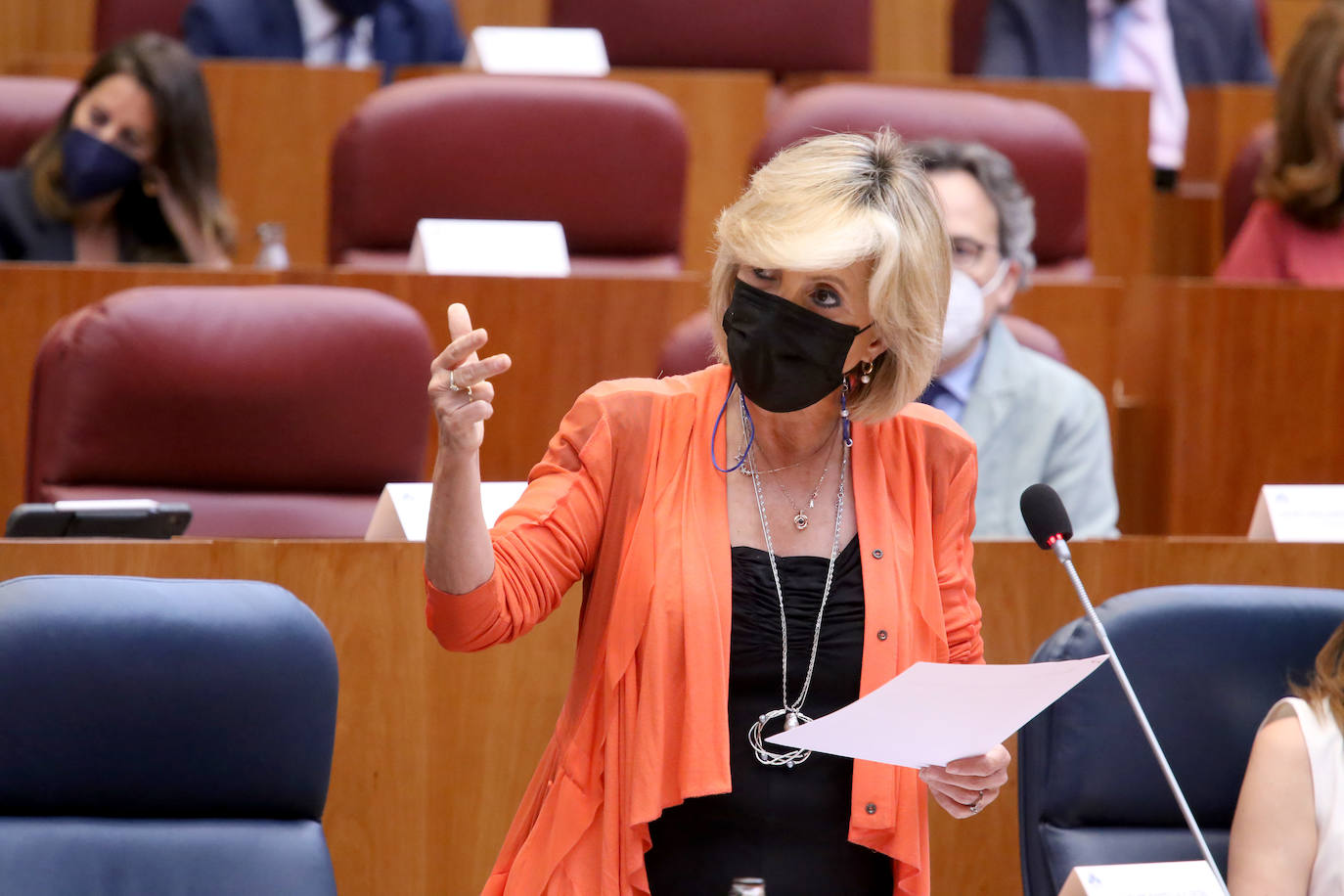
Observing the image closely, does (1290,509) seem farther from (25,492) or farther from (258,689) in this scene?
(25,492)

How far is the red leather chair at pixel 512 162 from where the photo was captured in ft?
8.46

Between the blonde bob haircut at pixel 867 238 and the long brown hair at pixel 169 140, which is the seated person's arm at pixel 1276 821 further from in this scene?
the long brown hair at pixel 169 140

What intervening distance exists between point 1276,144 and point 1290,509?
4.05 feet

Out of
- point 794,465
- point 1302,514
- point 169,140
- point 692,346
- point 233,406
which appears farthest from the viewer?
point 169,140

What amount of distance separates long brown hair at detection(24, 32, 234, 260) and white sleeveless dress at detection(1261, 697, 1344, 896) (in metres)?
1.73

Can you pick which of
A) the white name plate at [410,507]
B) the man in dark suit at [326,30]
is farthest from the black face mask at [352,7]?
the white name plate at [410,507]

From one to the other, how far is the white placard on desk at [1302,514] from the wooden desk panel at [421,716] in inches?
10.6

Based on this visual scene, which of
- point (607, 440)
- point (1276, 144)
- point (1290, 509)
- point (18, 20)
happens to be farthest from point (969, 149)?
point (18, 20)

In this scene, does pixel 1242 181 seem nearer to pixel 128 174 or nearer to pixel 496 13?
pixel 496 13

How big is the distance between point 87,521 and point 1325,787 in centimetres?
104

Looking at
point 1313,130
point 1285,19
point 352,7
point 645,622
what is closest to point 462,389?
point 645,622

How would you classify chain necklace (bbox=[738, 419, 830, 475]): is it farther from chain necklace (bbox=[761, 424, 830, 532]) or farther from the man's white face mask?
the man's white face mask

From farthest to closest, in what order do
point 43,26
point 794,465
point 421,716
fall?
1. point 43,26
2. point 421,716
3. point 794,465

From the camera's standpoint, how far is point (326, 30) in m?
3.13
